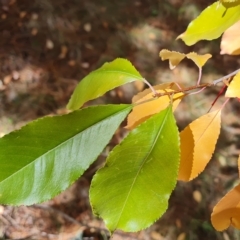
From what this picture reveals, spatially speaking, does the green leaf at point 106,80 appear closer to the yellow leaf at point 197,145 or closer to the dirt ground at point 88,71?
the yellow leaf at point 197,145

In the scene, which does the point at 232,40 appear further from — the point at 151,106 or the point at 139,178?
the point at 139,178

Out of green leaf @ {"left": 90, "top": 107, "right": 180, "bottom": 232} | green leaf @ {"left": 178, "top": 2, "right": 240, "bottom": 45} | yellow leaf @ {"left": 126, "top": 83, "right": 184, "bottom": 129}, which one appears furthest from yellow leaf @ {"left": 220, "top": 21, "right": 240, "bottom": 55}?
green leaf @ {"left": 90, "top": 107, "right": 180, "bottom": 232}

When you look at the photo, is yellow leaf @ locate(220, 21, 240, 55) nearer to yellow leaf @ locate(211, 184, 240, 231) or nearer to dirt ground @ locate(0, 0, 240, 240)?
yellow leaf @ locate(211, 184, 240, 231)

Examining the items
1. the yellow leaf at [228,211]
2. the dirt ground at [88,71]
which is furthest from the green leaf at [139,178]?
the dirt ground at [88,71]

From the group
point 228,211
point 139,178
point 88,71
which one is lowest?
point 88,71

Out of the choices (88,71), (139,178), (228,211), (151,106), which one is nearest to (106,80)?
(151,106)

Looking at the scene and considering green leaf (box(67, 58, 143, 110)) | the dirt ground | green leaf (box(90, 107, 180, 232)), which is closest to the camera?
green leaf (box(90, 107, 180, 232))

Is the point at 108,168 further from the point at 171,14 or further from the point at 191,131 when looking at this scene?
the point at 171,14
